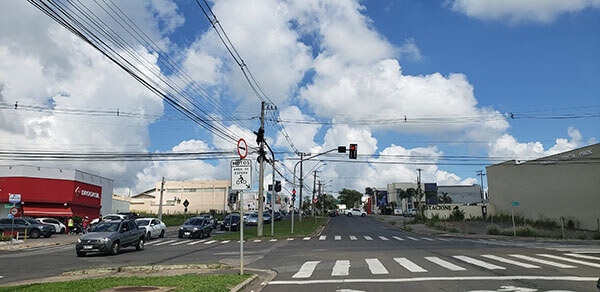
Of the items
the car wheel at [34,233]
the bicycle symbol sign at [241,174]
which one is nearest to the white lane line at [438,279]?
the bicycle symbol sign at [241,174]

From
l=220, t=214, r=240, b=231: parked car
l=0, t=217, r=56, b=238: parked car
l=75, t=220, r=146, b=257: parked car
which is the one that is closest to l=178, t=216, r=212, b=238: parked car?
l=220, t=214, r=240, b=231: parked car

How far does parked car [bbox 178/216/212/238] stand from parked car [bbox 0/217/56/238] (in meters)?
11.4

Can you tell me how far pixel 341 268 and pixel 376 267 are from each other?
105 cm

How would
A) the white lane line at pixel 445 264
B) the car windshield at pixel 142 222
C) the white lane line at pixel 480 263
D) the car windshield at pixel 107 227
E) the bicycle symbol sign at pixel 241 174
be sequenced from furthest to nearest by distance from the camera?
the car windshield at pixel 142 222
the car windshield at pixel 107 227
the white lane line at pixel 445 264
the white lane line at pixel 480 263
the bicycle symbol sign at pixel 241 174

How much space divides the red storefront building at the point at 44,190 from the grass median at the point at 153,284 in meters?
33.8

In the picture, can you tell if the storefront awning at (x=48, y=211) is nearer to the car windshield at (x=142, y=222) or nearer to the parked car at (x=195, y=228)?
the car windshield at (x=142, y=222)

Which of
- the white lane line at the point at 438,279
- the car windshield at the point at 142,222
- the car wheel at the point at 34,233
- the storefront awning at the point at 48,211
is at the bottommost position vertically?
the car wheel at the point at 34,233

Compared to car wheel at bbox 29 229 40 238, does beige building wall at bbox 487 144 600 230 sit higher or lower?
higher

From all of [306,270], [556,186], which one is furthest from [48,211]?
[556,186]

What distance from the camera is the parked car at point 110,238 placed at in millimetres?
17516

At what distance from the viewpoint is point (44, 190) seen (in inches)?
1533

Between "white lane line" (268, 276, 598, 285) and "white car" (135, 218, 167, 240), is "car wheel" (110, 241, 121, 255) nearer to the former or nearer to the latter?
"white car" (135, 218, 167, 240)

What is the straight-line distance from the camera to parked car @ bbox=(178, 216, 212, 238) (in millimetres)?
29125

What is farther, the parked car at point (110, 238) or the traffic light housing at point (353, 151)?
the traffic light housing at point (353, 151)
